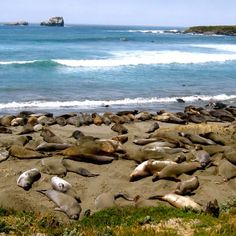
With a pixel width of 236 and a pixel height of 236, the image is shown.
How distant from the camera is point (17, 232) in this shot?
692 cm

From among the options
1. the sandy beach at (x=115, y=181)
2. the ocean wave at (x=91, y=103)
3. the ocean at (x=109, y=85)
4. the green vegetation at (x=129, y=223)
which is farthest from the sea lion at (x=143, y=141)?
the ocean wave at (x=91, y=103)

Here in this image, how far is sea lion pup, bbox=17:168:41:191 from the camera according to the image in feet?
32.3

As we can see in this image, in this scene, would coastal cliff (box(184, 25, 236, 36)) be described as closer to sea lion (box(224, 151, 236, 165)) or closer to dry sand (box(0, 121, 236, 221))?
sea lion (box(224, 151, 236, 165))

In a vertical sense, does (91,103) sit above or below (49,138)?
below

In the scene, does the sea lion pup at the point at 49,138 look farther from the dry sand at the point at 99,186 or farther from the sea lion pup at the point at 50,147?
the dry sand at the point at 99,186

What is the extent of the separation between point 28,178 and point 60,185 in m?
0.82

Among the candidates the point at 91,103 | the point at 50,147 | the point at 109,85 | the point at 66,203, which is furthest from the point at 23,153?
the point at 109,85

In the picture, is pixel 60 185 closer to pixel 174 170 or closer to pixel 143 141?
pixel 174 170

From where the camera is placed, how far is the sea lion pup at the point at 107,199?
8914mm

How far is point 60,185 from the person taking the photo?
9.62 metres

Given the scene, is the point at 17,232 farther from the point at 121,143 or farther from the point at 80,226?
the point at 121,143

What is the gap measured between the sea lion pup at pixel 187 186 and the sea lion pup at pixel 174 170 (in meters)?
0.44

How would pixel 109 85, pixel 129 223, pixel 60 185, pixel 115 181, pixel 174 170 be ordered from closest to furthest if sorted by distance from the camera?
pixel 129 223 < pixel 60 185 < pixel 115 181 < pixel 174 170 < pixel 109 85

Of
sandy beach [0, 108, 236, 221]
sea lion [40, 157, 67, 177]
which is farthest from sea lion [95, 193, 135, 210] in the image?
sea lion [40, 157, 67, 177]
